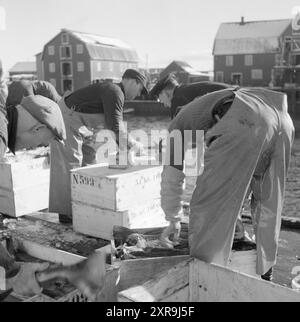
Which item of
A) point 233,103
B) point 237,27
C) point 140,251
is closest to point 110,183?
point 140,251

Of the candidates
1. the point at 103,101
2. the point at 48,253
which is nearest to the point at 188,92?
the point at 103,101

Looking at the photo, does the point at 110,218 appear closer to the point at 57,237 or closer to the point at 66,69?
the point at 57,237

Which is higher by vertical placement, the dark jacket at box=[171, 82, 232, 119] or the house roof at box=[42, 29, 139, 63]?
the house roof at box=[42, 29, 139, 63]

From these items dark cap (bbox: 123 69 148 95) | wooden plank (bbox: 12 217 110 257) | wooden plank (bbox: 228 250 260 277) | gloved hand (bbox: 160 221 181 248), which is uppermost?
dark cap (bbox: 123 69 148 95)

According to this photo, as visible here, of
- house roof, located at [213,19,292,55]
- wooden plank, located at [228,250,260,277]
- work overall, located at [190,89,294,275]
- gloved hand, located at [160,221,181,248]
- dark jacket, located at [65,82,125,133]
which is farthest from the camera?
house roof, located at [213,19,292,55]

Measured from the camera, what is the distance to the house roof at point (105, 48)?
156 feet

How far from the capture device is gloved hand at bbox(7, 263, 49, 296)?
266 centimetres

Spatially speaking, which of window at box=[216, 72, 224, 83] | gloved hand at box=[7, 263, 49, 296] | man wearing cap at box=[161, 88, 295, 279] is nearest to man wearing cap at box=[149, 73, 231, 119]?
man wearing cap at box=[161, 88, 295, 279]

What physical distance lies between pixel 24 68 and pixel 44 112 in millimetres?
75173

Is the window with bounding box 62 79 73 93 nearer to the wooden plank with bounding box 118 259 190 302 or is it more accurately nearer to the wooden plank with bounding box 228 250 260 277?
the wooden plank with bounding box 228 250 260 277

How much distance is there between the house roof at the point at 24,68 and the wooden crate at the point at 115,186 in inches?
2820

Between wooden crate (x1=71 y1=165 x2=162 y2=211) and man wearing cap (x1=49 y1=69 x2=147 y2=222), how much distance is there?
454 mm

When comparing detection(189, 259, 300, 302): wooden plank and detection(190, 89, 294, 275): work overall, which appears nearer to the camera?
detection(189, 259, 300, 302): wooden plank

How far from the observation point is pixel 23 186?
489 cm
